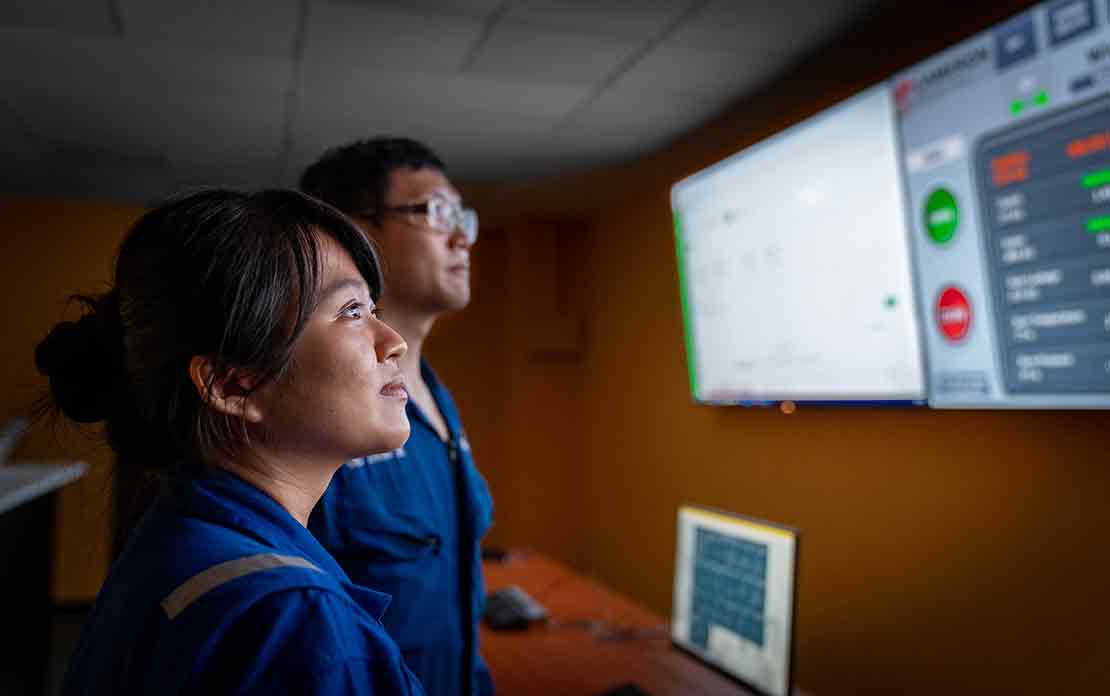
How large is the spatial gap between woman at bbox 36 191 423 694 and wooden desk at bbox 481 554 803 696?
1.17m

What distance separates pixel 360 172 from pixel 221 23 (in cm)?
122

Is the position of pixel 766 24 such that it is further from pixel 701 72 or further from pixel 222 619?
pixel 222 619

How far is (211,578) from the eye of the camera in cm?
58

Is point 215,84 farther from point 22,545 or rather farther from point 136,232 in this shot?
point 136,232

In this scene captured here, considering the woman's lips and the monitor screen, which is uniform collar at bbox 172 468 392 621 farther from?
the monitor screen

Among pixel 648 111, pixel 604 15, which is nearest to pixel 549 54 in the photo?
pixel 604 15

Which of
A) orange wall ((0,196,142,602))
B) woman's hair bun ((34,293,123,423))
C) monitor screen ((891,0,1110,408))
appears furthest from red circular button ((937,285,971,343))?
orange wall ((0,196,142,602))

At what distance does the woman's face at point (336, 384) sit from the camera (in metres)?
0.76

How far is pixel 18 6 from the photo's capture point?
6.76 ft

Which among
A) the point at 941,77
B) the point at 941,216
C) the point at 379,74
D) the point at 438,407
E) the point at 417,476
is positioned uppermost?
the point at 379,74

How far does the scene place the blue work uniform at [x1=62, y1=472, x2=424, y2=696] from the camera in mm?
554

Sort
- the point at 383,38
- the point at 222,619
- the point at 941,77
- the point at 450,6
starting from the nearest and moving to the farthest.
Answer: the point at 222,619
the point at 941,77
the point at 450,6
the point at 383,38

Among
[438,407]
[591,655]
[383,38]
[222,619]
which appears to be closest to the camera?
[222,619]

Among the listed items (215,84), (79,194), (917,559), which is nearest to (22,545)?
(215,84)
